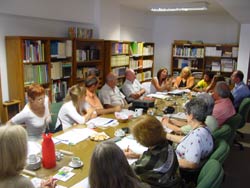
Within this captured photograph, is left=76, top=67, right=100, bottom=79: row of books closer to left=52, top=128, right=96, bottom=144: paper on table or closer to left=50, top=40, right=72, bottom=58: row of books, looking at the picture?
left=50, top=40, right=72, bottom=58: row of books

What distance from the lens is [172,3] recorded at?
5844 millimetres

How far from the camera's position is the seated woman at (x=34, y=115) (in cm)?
264

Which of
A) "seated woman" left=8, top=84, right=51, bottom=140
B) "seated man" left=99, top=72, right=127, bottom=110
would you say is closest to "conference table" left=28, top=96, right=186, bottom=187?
"seated woman" left=8, top=84, right=51, bottom=140

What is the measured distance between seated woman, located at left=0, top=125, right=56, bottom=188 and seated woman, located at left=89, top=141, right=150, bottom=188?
1.16 feet

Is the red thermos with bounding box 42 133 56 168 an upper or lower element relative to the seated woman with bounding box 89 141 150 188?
lower

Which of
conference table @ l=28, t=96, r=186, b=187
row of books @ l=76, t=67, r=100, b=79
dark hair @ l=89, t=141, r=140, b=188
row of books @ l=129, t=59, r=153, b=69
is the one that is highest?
row of books @ l=129, t=59, r=153, b=69

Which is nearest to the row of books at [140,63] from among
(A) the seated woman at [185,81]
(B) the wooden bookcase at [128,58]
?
(B) the wooden bookcase at [128,58]

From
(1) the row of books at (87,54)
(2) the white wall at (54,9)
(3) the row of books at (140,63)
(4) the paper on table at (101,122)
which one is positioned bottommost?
(4) the paper on table at (101,122)

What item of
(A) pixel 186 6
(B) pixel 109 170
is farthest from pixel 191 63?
(B) pixel 109 170

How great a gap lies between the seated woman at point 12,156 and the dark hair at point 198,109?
1365 millimetres

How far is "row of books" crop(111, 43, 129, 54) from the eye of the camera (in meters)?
5.90

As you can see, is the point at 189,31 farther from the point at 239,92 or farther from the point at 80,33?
the point at 80,33

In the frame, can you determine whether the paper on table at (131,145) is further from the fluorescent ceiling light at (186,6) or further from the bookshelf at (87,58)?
the fluorescent ceiling light at (186,6)

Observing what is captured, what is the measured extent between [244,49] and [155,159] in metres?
5.51
